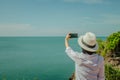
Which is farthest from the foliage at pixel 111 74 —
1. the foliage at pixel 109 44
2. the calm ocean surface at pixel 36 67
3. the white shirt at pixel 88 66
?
the white shirt at pixel 88 66

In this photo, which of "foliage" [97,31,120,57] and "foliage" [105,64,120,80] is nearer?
"foliage" [105,64,120,80]

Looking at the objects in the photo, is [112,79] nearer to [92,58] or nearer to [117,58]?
[117,58]

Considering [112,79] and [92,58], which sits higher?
[92,58]

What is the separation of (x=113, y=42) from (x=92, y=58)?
31.6 ft

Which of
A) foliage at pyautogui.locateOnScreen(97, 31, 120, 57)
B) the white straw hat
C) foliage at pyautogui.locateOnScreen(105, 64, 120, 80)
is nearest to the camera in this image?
the white straw hat

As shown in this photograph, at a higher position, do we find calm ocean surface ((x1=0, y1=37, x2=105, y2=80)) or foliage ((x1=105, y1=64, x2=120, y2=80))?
foliage ((x1=105, y1=64, x2=120, y2=80))

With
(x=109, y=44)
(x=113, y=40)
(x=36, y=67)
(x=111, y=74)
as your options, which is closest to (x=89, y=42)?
(x=111, y=74)

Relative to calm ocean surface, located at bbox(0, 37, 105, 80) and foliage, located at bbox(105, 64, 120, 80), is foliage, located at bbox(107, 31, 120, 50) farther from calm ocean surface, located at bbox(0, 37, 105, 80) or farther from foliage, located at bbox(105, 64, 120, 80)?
foliage, located at bbox(105, 64, 120, 80)

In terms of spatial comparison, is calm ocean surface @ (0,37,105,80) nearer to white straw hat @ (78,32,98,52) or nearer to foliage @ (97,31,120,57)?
foliage @ (97,31,120,57)

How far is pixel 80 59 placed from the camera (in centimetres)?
445

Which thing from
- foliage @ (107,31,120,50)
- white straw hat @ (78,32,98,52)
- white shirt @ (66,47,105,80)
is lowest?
foliage @ (107,31,120,50)

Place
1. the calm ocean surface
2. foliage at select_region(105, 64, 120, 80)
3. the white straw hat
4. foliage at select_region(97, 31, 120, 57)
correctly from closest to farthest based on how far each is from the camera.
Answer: the white straw hat < foliage at select_region(105, 64, 120, 80) < foliage at select_region(97, 31, 120, 57) < the calm ocean surface

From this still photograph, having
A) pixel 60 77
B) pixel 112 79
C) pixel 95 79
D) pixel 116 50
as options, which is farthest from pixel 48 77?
pixel 95 79

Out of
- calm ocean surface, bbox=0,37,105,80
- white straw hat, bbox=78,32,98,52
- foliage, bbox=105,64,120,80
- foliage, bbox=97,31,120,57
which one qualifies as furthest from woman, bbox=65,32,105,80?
foliage, bbox=97,31,120,57
